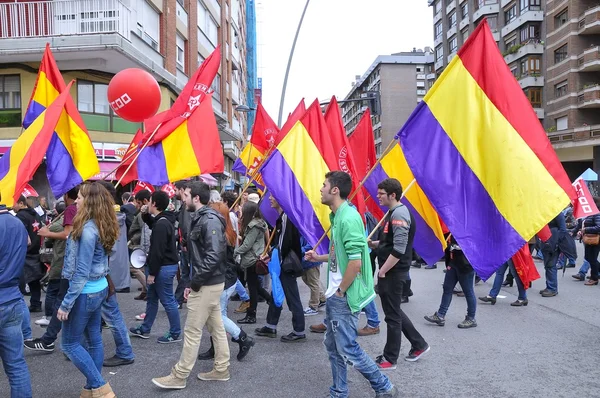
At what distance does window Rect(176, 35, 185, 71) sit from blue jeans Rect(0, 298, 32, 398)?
20579mm

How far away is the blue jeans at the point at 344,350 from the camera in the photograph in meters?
4.07

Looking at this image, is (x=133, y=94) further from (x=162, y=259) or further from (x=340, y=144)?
(x=162, y=259)

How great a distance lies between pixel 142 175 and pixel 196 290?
3.47 metres

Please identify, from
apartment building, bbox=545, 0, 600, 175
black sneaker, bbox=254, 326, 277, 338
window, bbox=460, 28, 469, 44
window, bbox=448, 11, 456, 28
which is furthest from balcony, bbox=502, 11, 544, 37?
black sneaker, bbox=254, 326, 277, 338

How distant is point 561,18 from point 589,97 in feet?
22.8

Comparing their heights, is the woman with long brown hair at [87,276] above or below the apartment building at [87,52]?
below

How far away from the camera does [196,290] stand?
15.4 feet

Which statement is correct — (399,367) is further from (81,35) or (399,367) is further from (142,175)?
(81,35)

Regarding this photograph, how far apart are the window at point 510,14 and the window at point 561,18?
170 inches

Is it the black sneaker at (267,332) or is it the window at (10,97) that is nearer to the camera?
the black sneaker at (267,332)

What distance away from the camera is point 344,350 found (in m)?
4.06

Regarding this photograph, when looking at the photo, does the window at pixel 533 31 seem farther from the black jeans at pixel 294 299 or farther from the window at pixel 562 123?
the black jeans at pixel 294 299

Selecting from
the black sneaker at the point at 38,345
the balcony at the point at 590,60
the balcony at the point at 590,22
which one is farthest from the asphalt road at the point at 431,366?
the balcony at the point at 590,22

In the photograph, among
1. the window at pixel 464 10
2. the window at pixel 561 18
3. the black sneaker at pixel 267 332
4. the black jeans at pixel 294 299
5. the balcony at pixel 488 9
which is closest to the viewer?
the black jeans at pixel 294 299
